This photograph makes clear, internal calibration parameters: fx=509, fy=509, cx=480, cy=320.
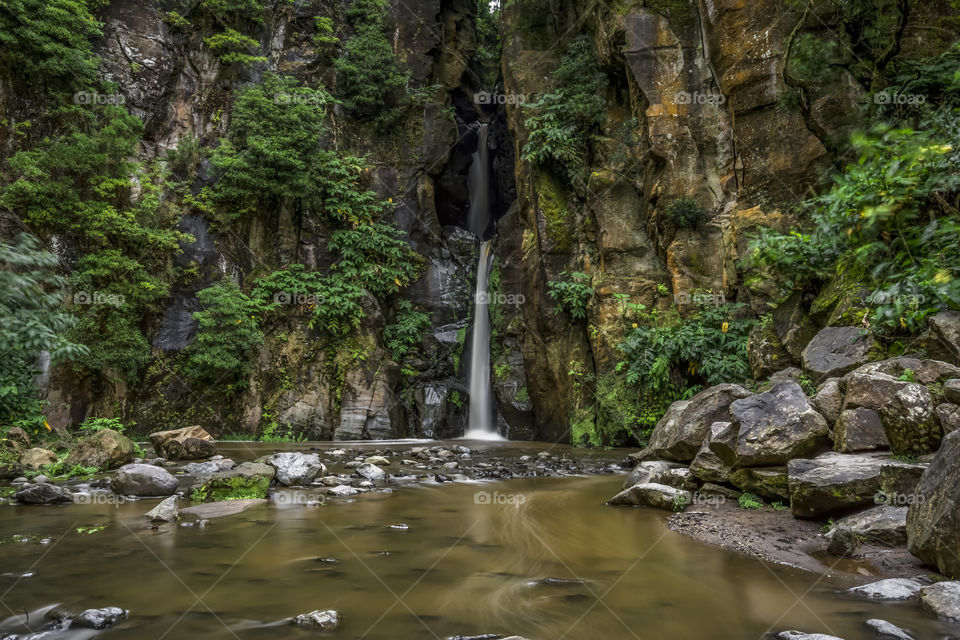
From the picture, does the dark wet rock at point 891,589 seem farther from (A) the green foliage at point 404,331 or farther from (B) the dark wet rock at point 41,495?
(A) the green foliage at point 404,331

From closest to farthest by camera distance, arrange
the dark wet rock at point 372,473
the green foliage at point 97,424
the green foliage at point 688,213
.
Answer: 1. the dark wet rock at point 372,473
2. the green foliage at point 97,424
3. the green foliage at point 688,213

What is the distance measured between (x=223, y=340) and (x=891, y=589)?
14.7 metres

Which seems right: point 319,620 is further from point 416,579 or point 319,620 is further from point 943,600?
point 943,600

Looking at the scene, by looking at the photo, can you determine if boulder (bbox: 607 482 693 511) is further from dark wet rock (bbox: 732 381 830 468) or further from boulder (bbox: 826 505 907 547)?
boulder (bbox: 826 505 907 547)

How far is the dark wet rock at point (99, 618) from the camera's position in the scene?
9.19ft

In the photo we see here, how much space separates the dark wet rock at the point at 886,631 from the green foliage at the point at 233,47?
793 inches

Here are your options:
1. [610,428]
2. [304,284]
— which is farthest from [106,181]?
[610,428]

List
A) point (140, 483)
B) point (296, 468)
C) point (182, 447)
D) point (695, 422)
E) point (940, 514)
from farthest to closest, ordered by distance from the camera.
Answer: point (182, 447)
point (296, 468)
point (695, 422)
point (140, 483)
point (940, 514)

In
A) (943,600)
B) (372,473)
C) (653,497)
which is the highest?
(943,600)

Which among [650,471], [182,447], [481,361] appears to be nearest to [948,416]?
[650,471]

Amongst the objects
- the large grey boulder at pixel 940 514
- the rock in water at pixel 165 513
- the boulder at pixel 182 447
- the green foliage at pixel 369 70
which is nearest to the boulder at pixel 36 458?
the boulder at pixel 182 447

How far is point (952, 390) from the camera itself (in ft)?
13.6

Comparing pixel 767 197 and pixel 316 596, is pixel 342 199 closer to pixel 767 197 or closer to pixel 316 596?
pixel 767 197

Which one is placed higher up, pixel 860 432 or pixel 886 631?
pixel 860 432
